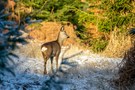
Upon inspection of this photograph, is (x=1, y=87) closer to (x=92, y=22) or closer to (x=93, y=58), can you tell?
(x=93, y=58)

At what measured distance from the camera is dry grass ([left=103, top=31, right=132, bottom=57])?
1275 centimetres

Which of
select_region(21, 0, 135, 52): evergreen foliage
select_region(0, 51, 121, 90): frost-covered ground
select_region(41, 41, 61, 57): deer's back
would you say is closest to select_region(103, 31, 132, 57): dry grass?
select_region(0, 51, 121, 90): frost-covered ground

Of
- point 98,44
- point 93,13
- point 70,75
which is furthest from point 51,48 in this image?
point 93,13

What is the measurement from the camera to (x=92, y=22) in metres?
15.8

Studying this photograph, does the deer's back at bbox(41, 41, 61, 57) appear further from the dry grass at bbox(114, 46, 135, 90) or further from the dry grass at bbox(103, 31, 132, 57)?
the dry grass at bbox(103, 31, 132, 57)

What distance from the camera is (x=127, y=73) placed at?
34.1 feet

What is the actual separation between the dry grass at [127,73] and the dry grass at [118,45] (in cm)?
213

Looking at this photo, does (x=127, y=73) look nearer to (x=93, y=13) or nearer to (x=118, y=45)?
(x=118, y=45)

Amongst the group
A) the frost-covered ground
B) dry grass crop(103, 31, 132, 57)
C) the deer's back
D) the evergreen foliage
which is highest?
the evergreen foliage

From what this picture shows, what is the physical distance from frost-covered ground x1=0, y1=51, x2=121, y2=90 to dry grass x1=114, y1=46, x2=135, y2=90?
10.6 inches

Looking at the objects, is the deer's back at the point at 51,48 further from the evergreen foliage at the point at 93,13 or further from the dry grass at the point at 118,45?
the evergreen foliage at the point at 93,13

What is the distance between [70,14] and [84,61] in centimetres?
437

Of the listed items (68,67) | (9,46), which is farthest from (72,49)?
(9,46)

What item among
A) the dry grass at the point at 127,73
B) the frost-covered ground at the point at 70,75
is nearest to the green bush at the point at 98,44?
the frost-covered ground at the point at 70,75
